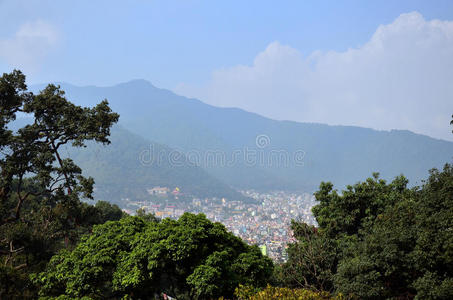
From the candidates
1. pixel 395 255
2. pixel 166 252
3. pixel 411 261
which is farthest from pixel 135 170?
pixel 411 261

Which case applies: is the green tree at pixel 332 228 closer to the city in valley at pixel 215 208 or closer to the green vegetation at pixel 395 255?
the green vegetation at pixel 395 255

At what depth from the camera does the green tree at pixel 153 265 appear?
7.79m

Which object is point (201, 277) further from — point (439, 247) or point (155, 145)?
point (155, 145)

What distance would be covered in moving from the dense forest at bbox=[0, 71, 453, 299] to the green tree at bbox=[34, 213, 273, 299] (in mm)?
24

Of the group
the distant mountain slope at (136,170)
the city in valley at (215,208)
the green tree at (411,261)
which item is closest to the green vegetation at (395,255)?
the green tree at (411,261)

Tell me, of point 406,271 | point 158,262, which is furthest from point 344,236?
point 158,262

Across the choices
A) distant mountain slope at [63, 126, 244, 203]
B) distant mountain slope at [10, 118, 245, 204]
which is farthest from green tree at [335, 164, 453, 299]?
distant mountain slope at [63, 126, 244, 203]

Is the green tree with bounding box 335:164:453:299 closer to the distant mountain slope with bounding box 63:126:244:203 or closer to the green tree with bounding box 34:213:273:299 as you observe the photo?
the green tree with bounding box 34:213:273:299

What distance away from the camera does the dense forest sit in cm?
787

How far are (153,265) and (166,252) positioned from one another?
1.33ft

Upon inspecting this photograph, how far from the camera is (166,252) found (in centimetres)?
794

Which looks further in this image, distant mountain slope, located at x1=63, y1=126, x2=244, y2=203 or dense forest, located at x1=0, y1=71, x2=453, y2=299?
distant mountain slope, located at x1=63, y1=126, x2=244, y2=203

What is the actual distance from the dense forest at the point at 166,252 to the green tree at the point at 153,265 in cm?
2

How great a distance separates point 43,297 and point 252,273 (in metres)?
4.60
